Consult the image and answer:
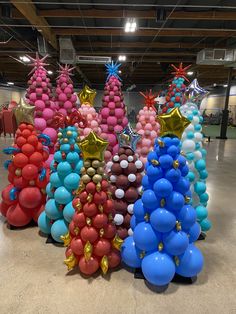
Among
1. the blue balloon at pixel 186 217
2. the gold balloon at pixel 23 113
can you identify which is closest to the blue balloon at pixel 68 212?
the blue balloon at pixel 186 217

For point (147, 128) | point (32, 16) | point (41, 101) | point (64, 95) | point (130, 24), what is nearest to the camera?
point (147, 128)

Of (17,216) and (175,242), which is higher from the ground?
(175,242)

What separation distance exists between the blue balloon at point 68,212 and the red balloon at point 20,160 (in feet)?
2.10

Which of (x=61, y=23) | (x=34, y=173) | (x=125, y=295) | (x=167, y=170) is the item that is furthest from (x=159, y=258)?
(x=61, y=23)

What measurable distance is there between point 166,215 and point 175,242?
0.62 ft

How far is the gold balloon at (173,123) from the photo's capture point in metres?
1.68

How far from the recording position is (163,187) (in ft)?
5.37

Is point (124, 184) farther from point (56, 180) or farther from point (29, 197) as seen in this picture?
point (29, 197)

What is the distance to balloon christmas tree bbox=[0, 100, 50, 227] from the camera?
2.42m

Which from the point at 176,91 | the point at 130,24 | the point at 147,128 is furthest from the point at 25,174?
the point at 130,24

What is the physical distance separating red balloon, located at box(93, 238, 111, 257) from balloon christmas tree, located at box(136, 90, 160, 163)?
1.21 meters

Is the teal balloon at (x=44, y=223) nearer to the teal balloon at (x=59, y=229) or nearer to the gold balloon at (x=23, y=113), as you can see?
the teal balloon at (x=59, y=229)

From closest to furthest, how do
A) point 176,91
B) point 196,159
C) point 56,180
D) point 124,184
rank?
point 124,184
point 56,180
point 196,159
point 176,91

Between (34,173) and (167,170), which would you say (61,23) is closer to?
(34,173)
